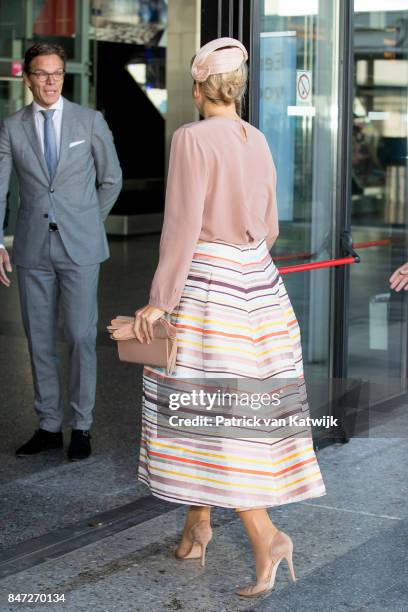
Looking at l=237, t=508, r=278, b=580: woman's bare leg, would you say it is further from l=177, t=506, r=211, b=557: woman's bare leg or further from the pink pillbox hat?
the pink pillbox hat

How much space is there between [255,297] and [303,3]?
8.60 feet

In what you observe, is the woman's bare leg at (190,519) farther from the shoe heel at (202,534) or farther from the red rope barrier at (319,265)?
the red rope barrier at (319,265)

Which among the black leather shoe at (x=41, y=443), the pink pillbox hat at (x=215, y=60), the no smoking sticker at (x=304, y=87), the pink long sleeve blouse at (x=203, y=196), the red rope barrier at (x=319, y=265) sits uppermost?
the no smoking sticker at (x=304, y=87)

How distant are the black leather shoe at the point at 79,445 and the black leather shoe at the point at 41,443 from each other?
0.45 feet

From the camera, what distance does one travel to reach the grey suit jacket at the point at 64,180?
6031 mm

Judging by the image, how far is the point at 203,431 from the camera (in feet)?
14.1

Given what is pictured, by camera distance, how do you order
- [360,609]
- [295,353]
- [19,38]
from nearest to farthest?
[360,609], [295,353], [19,38]

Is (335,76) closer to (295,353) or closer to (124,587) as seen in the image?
(295,353)

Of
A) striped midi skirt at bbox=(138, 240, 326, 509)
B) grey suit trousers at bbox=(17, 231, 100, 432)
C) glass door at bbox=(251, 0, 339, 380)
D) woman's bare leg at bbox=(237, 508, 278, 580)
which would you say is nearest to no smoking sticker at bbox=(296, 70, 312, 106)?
glass door at bbox=(251, 0, 339, 380)

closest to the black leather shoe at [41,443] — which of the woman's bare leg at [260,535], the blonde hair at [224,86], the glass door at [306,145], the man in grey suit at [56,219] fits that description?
the man in grey suit at [56,219]

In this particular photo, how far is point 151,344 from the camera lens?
13.8ft

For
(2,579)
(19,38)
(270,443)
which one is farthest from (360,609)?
(19,38)

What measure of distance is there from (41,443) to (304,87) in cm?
239

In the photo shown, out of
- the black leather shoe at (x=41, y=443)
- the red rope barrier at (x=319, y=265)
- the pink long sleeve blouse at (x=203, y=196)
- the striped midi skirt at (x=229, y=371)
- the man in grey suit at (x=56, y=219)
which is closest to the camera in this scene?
the pink long sleeve blouse at (x=203, y=196)
